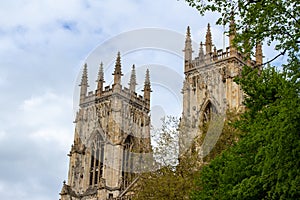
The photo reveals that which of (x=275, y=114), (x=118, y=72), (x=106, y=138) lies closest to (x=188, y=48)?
(x=118, y=72)

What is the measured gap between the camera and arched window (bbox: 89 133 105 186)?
53.2m

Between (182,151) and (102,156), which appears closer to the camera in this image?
(182,151)

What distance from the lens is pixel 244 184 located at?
16.5 metres

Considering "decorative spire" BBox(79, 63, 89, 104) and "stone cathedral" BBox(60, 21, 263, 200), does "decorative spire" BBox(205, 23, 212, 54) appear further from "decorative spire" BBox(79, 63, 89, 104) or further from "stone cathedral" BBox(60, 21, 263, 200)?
"decorative spire" BBox(79, 63, 89, 104)

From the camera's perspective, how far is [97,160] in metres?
54.1

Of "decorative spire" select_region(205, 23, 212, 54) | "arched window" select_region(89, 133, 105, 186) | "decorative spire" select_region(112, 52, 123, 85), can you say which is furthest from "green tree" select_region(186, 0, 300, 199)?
"decorative spire" select_region(112, 52, 123, 85)

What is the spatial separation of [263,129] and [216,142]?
1134cm

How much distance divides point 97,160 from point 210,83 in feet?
45.0

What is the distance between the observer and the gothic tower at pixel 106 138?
51.6 meters

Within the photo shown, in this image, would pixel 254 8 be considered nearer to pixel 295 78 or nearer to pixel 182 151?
pixel 295 78

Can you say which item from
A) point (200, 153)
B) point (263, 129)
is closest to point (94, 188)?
point (200, 153)

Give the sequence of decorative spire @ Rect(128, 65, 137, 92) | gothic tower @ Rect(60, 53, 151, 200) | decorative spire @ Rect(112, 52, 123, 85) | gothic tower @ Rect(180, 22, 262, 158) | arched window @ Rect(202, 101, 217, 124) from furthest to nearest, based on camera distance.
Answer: decorative spire @ Rect(128, 65, 137, 92)
decorative spire @ Rect(112, 52, 123, 85)
gothic tower @ Rect(60, 53, 151, 200)
arched window @ Rect(202, 101, 217, 124)
gothic tower @ Rect(180, 22, 262, 158)

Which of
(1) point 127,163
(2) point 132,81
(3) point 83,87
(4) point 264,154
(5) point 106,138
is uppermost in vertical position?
(2) point 132,81

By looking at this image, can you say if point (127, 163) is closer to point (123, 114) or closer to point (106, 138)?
point (106, 138)
